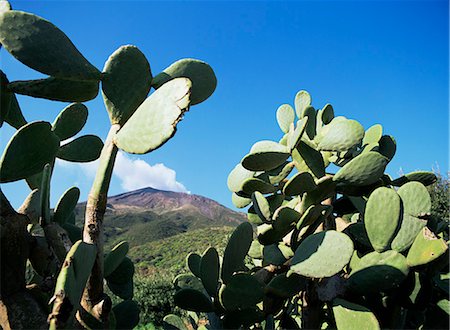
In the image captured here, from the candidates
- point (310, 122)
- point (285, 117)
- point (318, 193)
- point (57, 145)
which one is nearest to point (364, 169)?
point (318, 193)

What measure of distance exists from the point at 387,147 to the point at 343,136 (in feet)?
0.90

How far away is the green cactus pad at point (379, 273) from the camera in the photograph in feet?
2.91

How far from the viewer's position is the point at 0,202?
701 millimetres

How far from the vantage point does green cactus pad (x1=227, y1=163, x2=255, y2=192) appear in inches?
49.6

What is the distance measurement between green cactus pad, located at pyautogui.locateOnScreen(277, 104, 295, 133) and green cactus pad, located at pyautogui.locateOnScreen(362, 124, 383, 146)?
29 centimetres

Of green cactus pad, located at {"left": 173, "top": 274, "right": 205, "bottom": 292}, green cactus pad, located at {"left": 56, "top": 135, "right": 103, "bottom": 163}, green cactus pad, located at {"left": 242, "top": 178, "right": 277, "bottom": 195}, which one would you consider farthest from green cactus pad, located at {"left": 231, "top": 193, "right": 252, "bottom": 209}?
green cactus pad, located at {"left": 56, "top": 135, "right": 103, "bottom": 163}

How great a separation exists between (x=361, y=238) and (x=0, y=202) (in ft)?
2.61

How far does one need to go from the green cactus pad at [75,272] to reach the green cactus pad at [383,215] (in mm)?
605

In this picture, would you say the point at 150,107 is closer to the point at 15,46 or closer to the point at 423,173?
the point at 15,46

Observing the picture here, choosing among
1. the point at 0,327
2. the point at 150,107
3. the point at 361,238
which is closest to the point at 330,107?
the point at 361,238

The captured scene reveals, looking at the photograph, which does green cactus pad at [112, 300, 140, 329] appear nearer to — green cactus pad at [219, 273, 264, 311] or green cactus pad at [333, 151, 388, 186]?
green cactus pad at [219, 273, 264, 311]

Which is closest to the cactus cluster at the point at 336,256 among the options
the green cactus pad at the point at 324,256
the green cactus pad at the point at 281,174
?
the green cactus pad at the point at 324,256

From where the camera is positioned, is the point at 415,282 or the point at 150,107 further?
the point at 415,282

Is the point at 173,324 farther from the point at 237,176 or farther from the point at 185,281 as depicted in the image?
the point at 237,176
